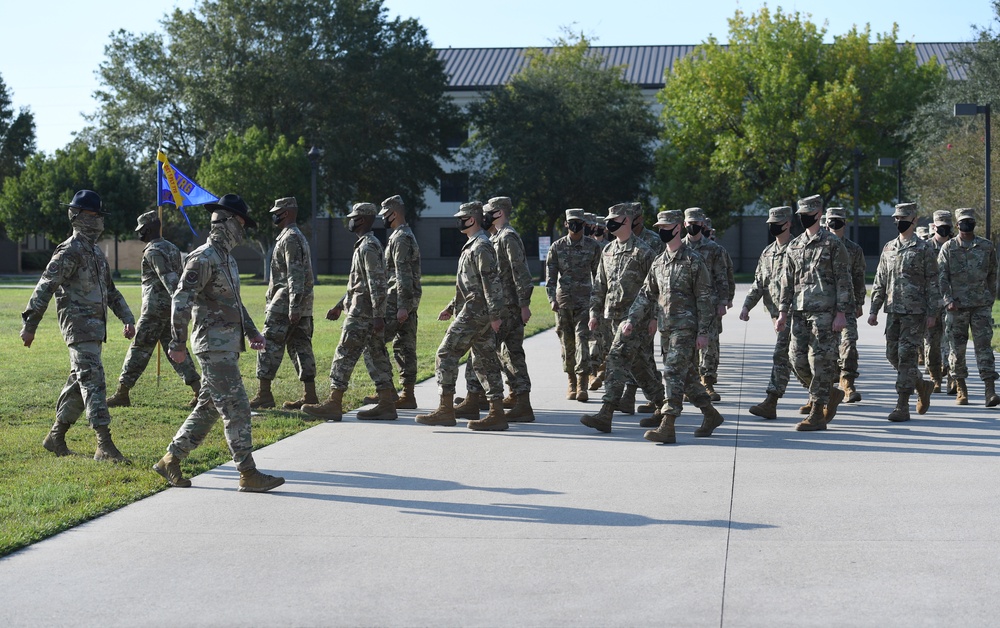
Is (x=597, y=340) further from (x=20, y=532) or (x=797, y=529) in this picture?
(x=20, y=532)

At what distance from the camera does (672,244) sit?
9.80 m

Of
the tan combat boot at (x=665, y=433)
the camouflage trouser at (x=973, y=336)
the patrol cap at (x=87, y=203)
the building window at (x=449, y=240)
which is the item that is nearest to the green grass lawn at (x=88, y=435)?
the patrol cap at (x=87, y=203)

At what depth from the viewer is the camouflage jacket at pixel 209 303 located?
24.7ft

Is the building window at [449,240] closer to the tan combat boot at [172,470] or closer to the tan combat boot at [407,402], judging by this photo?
the tan combat boot at [407,402]

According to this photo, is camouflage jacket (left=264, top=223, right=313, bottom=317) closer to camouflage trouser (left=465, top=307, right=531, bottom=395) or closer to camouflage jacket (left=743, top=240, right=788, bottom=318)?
camouflage trouser (left=465, top=307, right=531, bottom=395)

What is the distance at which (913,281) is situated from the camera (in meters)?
11.6

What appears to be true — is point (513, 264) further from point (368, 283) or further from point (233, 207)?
point (233, 207)

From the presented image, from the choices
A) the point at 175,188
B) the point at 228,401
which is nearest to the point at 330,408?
the point at 228,401

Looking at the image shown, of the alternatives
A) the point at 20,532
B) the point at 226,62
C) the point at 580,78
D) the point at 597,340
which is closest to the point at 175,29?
the point at 226,62

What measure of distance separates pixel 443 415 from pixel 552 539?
14.2 feet

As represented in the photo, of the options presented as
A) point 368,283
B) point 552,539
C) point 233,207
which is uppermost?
point 233,207

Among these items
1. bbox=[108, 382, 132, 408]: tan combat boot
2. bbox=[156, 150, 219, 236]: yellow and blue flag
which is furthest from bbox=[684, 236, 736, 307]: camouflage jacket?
bbox=[156, 150, 219, 236]: yellow and blue flag

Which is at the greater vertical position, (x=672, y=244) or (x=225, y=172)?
(x=225, y=172)

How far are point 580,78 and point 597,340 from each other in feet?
156
